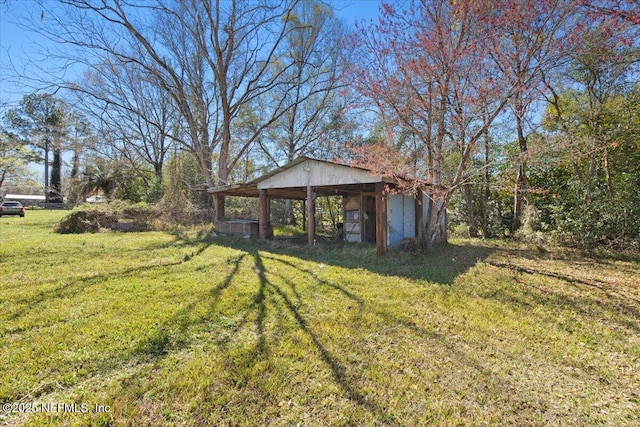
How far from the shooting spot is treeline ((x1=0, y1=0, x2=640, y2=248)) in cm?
627

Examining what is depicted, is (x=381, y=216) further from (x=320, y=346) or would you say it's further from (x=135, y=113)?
(x=135, y=113)

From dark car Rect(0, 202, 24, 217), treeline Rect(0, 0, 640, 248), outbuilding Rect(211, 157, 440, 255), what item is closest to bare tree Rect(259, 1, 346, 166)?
treeline Rect(0, 0, 640, 248)

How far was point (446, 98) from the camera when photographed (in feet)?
22.6

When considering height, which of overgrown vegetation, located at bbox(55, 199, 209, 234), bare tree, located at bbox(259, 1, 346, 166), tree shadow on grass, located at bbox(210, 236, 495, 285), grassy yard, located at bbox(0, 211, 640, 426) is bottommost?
grassy yard, located at bbox(0, 211, 640, 426)

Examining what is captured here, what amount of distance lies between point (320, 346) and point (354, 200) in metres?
7.94

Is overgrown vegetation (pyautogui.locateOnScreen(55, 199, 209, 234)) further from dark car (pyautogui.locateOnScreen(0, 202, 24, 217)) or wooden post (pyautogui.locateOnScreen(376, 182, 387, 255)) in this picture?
dark car (pyautogui.locateOnScreen(0, 202, 24, 217))

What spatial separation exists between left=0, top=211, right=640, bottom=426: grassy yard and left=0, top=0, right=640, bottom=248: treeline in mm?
2930

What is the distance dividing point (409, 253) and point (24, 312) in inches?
295

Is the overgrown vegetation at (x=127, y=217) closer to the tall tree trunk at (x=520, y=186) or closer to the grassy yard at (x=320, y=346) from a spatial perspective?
the grassy yard at (x=320, y=346)

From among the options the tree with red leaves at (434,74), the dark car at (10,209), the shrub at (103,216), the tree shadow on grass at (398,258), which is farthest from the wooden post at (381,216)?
the dark car at (10,209)

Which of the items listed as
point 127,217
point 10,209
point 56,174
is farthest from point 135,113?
point 56,174

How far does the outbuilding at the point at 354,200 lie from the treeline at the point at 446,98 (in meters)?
0.79

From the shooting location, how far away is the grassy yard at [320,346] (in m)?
2.24

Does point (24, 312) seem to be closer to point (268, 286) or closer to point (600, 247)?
point (268, 286)
